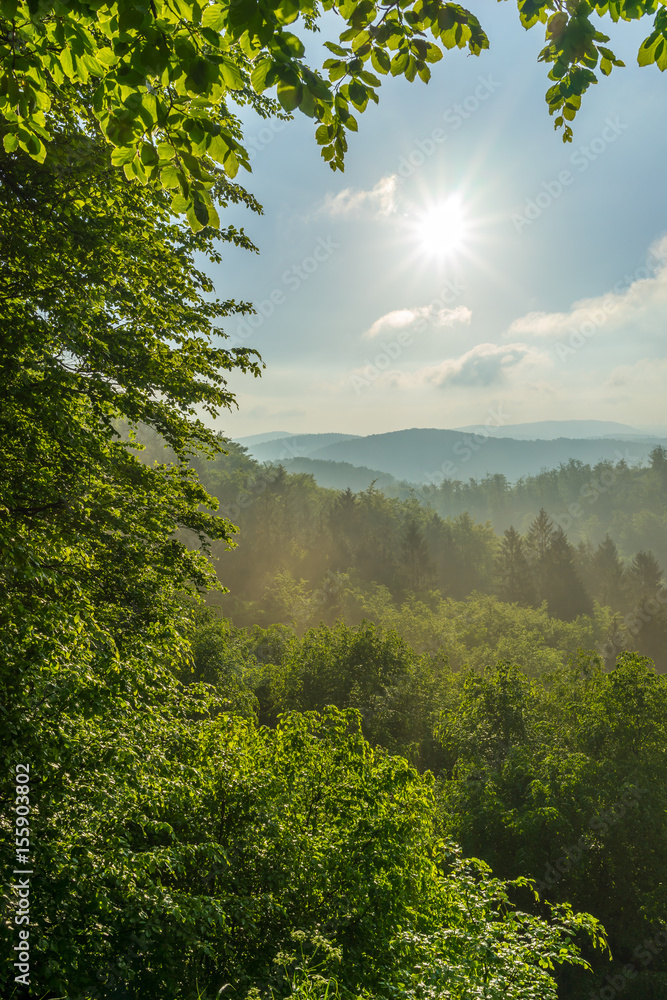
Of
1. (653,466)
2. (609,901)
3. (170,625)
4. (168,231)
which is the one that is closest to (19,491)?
(170,625)

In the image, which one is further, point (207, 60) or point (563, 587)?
point (563, 587)

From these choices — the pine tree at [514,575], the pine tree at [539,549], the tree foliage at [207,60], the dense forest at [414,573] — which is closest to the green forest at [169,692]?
the tree foliage at [207,60]

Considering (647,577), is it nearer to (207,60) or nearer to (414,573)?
(414,573)

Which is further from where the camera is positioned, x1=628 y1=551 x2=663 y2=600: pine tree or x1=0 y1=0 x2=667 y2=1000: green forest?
x1=628 y1=551 x2=663 y2=600: pine tree

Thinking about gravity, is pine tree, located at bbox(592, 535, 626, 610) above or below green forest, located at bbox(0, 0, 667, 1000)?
below

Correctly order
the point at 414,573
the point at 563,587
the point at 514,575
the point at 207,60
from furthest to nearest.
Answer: the point at 514,575
the point at 414,573
the point at 563,587
the point at 207,60

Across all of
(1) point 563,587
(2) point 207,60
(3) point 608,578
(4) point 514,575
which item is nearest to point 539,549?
(4) point 514,575

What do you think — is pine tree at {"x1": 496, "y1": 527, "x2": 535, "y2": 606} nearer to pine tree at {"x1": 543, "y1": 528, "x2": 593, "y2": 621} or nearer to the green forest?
pine tree at {"x1": 543, "y1": 528, "x2": 593, "y2": 621}

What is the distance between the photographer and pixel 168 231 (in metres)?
7.48

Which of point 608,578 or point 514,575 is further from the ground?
point 514,575

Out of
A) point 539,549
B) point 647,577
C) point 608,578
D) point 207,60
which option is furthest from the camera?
point 539,549

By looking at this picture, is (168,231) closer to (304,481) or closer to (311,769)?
(311,769)

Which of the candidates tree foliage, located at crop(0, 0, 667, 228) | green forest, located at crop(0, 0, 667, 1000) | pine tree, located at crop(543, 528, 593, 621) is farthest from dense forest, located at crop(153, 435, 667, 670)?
tree foliage, located at crop(0, 0, 667, 228)

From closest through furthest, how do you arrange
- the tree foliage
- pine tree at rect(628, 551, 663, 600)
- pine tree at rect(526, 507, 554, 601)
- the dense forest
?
1. the tree foliage
2. the dense forest
3. pine tree at rect(628, 551, 663, 600)
4. pine tree at rect(526, 507, 554, 601)
